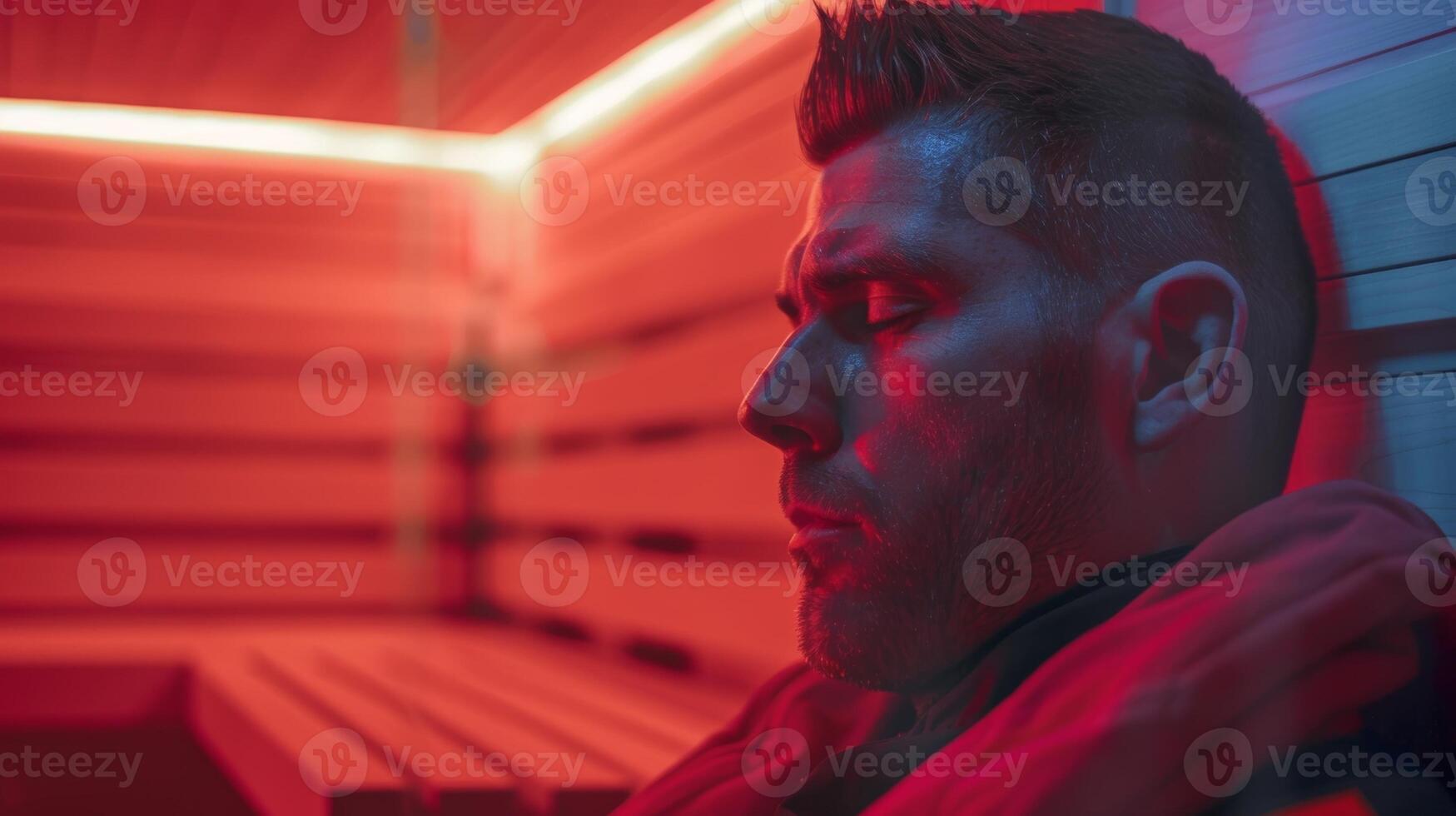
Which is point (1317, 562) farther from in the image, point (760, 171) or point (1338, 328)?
point (760, 171)

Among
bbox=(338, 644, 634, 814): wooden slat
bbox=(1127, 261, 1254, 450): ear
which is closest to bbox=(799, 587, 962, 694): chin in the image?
bbox=(1127, 261, 1254, 450): ear

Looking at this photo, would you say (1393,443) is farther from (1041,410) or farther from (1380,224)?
(1041,410)

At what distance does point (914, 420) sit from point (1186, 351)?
0.81 feet

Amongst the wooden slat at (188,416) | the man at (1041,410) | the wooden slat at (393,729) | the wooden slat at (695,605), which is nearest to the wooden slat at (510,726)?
the wooden slat at (393,729)

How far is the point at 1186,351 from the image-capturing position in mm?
1062

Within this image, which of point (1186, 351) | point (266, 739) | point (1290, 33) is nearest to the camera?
point (1186, 351)

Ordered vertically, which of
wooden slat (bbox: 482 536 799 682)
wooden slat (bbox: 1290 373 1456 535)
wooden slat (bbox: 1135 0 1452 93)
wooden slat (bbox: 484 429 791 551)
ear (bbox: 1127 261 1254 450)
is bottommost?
wooden slat (bbox: 482 536 799 682)

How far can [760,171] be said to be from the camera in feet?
8.13

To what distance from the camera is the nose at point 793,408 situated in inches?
45.9

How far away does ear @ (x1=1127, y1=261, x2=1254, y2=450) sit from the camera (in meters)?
1.04

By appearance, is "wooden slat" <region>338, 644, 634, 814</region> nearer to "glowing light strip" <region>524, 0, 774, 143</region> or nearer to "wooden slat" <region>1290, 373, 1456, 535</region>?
"wooden slat" <region>1290, 373, 1456, 535</region>

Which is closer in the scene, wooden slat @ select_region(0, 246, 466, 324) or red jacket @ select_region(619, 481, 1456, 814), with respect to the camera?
red jacket @ select_region(619, 481, 1456, 814)

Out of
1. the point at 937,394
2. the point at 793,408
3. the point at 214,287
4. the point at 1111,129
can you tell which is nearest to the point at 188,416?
the point at 214,287

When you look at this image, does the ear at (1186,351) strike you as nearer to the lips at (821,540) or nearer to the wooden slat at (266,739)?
the lips at (821,540)
